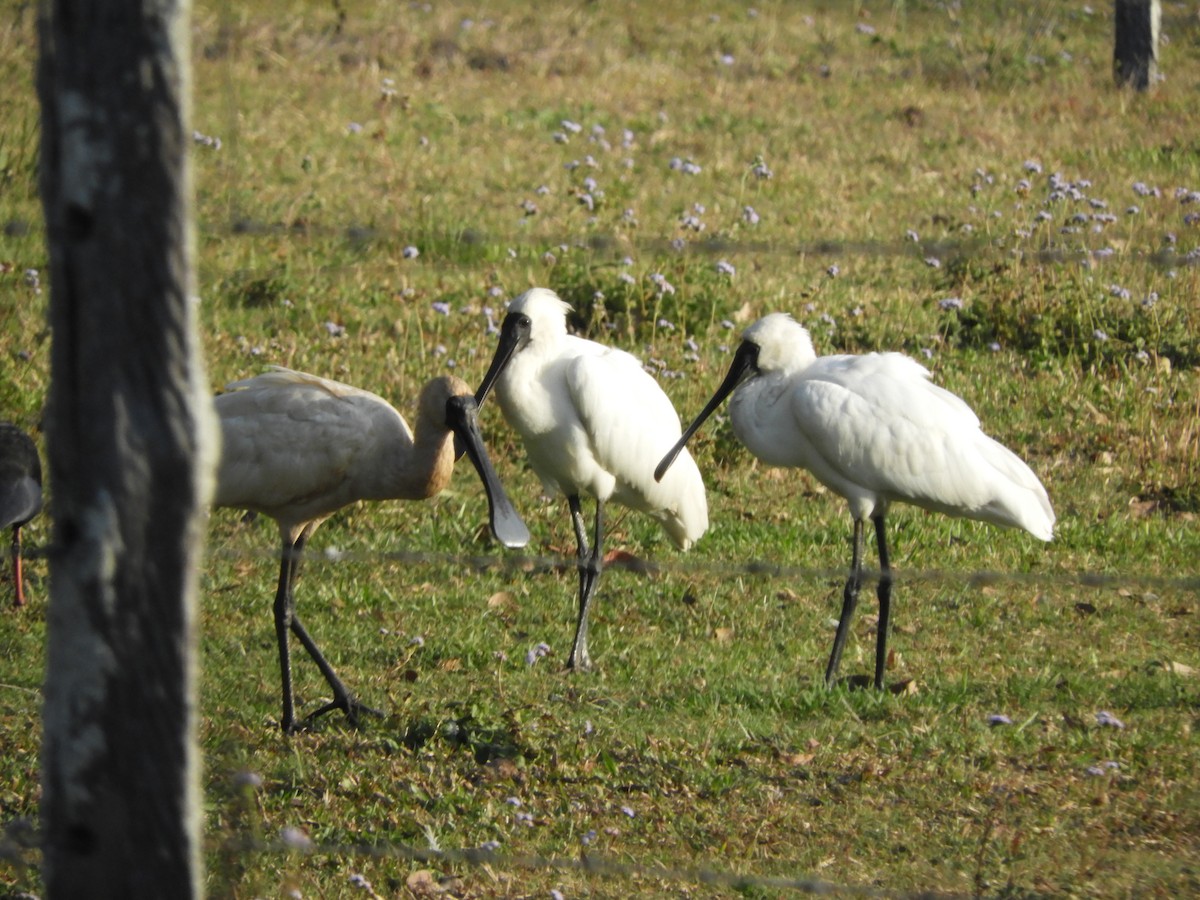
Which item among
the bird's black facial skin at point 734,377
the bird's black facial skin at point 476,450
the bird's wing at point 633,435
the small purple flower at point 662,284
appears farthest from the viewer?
the small purple flower at point 662,284

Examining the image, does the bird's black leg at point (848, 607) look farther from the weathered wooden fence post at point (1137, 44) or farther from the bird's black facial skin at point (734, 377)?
the weathered wooden fence post at point (1137, 44)

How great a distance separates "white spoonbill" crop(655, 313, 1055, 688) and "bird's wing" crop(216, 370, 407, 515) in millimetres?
1466

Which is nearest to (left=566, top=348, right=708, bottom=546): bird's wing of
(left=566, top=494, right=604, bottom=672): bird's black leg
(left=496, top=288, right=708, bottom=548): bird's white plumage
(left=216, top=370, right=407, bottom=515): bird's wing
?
(left=496, top=288, right=708, bottom=548): bird's white plumage

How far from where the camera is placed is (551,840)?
419 centimetres

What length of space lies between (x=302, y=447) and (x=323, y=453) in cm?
7

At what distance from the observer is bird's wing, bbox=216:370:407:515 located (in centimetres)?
535

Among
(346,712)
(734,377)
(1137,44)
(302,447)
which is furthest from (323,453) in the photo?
(1137,44)

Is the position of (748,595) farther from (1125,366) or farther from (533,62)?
(533,62)

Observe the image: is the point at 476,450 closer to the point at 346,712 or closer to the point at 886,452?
the point at 346,712

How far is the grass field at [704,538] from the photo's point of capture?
4211mm

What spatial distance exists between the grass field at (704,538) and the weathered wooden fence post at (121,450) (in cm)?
45

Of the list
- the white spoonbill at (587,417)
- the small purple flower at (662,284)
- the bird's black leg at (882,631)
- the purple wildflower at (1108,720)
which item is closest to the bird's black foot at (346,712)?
the white spoonbill at (587,417)

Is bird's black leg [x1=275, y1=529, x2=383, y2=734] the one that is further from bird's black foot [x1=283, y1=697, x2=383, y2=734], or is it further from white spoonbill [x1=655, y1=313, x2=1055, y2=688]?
white spoonbill [x1=655, y1=313, x2=1055, y2=688]

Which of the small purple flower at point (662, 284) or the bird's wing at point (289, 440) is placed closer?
the bird's wing at point (289, 440)
